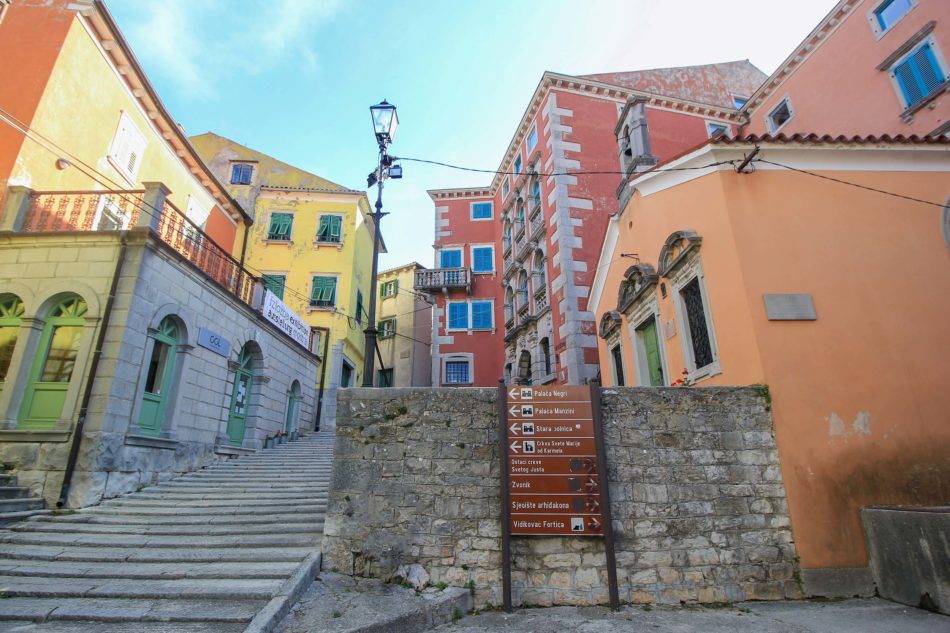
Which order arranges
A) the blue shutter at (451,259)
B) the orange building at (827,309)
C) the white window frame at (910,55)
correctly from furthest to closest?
the blue shutter at (451,259) < the white window frame at (910,55) < the orange building at (827,309)

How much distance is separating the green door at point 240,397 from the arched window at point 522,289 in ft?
38.9

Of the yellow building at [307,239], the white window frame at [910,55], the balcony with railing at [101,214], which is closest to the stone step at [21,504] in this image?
the balcony with railing at [101,214]

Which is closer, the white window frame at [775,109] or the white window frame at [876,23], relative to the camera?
the white window frame at [876,23]

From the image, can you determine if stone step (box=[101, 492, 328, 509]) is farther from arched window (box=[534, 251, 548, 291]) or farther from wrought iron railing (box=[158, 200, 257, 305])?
arched window (box=[534, 251, 548, 291])

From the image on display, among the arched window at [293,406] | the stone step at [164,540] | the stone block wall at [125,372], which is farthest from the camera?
the arched window at [293,406]

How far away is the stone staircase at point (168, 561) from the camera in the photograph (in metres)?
4.26

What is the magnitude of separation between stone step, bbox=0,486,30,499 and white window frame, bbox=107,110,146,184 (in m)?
8.06

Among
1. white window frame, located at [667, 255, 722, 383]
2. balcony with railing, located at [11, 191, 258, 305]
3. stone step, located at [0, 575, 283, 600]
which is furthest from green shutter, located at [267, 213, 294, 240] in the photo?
white window frame, located at [667, 255, 722, 383]

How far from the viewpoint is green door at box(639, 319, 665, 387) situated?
906 cm

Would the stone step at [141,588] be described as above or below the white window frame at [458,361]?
below

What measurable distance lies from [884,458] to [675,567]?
308 centimetres

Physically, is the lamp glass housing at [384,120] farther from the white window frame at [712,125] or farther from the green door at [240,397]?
the white window frame at [712,125]

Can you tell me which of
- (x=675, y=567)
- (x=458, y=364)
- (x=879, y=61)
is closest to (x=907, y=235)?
(x=675, y=567)

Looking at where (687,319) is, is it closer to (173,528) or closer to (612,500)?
(612,500)
